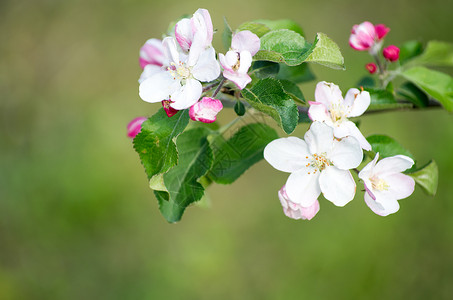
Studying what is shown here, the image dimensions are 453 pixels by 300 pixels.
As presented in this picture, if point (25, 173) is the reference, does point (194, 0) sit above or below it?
above

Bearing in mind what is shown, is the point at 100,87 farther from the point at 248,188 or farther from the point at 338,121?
the point at 338,121

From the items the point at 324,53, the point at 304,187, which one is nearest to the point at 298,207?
the point at 304,187

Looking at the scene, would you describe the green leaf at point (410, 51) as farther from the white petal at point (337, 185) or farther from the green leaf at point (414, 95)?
the white petal at point (337, 185)

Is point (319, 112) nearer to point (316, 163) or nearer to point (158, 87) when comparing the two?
point (316, 163)

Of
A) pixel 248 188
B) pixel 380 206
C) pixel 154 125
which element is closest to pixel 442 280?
pixel 248 188

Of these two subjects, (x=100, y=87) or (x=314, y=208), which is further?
(x=100, y=87)

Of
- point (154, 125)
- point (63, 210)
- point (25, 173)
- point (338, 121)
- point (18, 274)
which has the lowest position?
point (18, 274)

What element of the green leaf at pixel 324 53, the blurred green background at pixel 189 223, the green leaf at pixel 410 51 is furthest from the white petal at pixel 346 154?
the blurred green background at pixel 189 223
